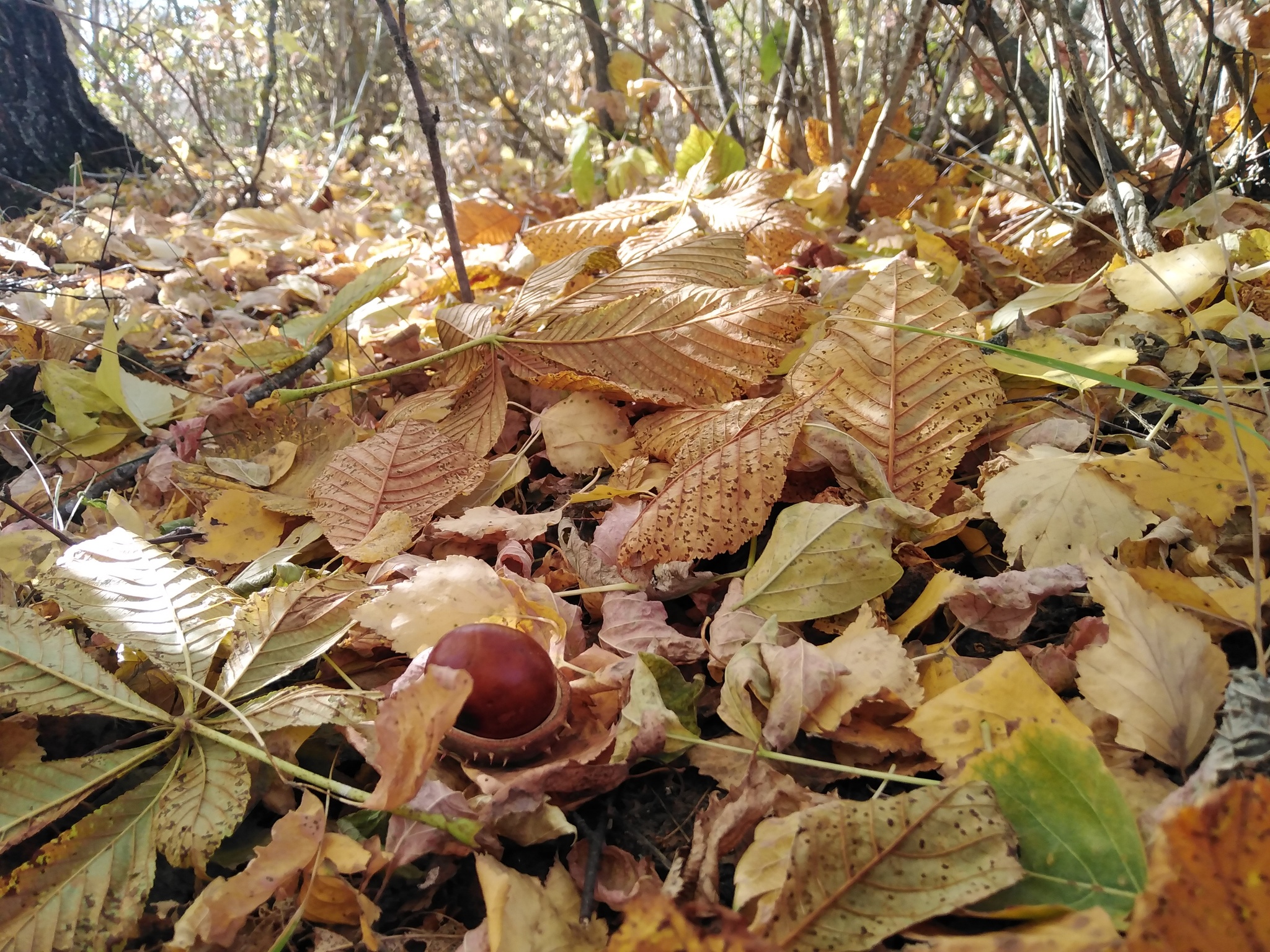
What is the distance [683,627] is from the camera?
979 millimetres

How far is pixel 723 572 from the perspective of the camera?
1.02 metres

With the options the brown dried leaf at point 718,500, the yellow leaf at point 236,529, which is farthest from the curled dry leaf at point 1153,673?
the yellow leaf at point 236,529

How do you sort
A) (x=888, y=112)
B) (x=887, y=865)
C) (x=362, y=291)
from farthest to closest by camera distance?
1. (x=888, y=112)
2. (x=362, y=291)
3. (x=887, y=865)

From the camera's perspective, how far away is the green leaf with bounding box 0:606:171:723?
2.62ft

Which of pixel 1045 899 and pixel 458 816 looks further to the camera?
pixel 458 816

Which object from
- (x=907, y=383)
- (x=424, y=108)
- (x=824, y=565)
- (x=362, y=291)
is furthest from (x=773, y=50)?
(x=824, y=565)

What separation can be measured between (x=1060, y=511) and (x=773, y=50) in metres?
2.15

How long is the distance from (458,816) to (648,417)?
685 mm

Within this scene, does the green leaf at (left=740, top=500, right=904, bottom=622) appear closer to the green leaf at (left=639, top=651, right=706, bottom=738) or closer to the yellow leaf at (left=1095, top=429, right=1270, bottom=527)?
the green leaf at (left=639, top=651, right=706, bottom=738)

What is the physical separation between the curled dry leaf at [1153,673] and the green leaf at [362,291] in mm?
1217

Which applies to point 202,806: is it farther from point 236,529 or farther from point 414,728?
point 236,529

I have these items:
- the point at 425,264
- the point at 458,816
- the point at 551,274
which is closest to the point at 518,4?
the point at 425,264

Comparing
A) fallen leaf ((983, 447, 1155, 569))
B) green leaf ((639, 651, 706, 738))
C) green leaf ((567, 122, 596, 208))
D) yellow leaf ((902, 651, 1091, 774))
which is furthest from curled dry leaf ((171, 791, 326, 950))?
green leaf ((567, 122, 596, 208))

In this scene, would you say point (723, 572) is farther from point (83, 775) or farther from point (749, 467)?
point (83, 775)
